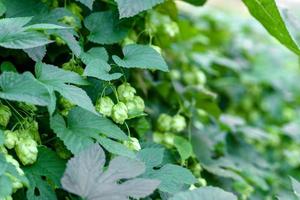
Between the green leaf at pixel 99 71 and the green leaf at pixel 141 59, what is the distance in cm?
5

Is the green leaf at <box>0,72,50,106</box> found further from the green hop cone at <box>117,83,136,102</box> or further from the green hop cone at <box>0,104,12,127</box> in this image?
the green hop cone at <box>117,83,136,102</box>

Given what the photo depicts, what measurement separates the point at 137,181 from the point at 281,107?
2.33m

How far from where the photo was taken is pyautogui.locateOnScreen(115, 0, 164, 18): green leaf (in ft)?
4.48

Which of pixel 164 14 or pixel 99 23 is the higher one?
pixel 99 23

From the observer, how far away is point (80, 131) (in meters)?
1.25

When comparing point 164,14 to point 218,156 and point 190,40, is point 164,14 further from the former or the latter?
point 190,40

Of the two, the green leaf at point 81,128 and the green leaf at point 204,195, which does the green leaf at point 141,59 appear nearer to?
the green leaf at point 81,128

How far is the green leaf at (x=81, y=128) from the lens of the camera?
47.7 inches

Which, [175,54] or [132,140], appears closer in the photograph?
[132,140]

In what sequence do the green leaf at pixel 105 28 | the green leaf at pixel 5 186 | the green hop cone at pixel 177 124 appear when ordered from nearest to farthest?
the green leaf at pixel 5 186 < the green leaf at pixel 105 28 < the green hop cone at pixel 177 124

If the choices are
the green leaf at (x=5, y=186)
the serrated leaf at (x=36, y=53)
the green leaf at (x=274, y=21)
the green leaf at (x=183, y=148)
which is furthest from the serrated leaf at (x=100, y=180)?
the green leaf at (x=274, y=21)

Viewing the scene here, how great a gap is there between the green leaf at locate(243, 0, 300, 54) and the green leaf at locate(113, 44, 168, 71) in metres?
0.34

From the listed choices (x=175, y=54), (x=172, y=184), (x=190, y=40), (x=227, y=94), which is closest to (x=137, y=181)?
(x=172, y=184)

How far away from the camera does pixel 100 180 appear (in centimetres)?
109
